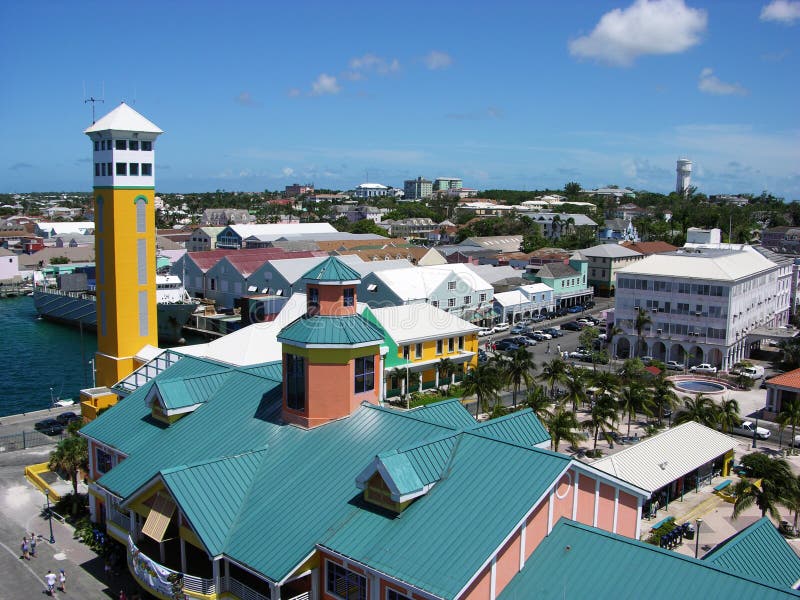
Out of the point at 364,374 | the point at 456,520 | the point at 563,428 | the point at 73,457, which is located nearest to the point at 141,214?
the point at 73,457

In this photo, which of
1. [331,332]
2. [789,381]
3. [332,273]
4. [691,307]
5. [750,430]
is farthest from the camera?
[691,307]

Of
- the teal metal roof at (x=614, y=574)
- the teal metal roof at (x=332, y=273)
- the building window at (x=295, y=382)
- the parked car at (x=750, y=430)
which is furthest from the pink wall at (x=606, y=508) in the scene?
the parked car at (x=750, y=430)

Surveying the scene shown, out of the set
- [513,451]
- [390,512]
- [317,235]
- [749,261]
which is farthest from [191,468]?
[317,235]

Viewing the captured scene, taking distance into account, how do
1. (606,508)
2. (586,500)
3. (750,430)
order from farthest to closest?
(750,430) → (606,508) → (586,500)

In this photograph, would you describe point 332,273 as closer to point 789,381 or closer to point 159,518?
point 159,518

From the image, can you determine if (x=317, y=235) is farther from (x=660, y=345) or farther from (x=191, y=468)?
(x=191, y=468)

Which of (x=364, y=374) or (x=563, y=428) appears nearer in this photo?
(x=364, y=374)

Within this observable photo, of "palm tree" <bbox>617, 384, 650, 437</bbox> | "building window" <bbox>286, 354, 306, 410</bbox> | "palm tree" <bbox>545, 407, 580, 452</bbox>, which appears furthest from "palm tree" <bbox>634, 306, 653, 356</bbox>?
"building window" <bbox>286, 354, 306, 410</bbox>
